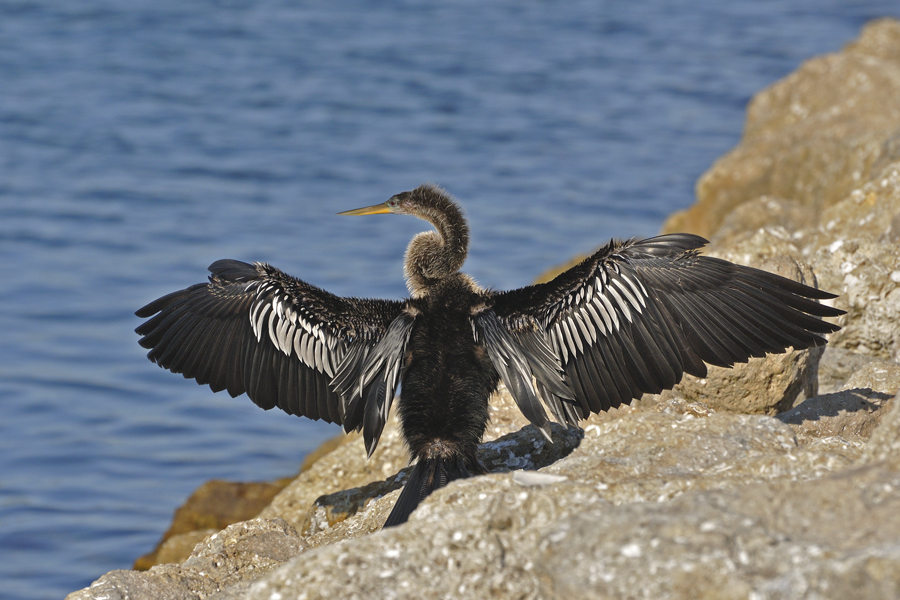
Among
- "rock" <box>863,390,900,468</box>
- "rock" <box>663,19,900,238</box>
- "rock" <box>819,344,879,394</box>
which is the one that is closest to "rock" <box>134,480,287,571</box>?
"rock" <box>819,344,879,394</box>

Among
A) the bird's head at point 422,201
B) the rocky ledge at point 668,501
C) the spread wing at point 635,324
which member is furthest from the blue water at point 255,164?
the spread wing at point 635,324

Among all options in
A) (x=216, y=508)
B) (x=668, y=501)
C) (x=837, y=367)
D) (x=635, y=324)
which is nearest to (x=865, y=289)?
(x=837, y=367)

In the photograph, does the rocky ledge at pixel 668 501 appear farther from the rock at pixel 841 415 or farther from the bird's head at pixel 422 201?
the bird's head at pixel 422 201

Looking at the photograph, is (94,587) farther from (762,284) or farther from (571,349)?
(762,284)

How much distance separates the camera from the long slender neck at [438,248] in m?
4.60

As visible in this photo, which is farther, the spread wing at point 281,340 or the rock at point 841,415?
the spread wing at point 281,340

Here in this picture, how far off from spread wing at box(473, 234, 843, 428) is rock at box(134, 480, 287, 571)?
8.25ft

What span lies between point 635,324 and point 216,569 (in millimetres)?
1927

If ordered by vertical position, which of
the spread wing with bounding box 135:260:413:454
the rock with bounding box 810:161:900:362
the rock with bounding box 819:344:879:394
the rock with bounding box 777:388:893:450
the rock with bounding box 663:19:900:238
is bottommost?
the rock with bounding box 777:388:893:450

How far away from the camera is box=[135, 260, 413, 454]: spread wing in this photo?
166 inches

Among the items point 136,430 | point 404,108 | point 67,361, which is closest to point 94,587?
point 136,430

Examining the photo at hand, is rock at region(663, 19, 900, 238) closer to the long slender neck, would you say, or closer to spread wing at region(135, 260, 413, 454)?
the long slender neck

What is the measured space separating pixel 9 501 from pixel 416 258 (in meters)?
4.04

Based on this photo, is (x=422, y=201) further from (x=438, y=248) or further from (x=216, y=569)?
(x=216, y=569)
